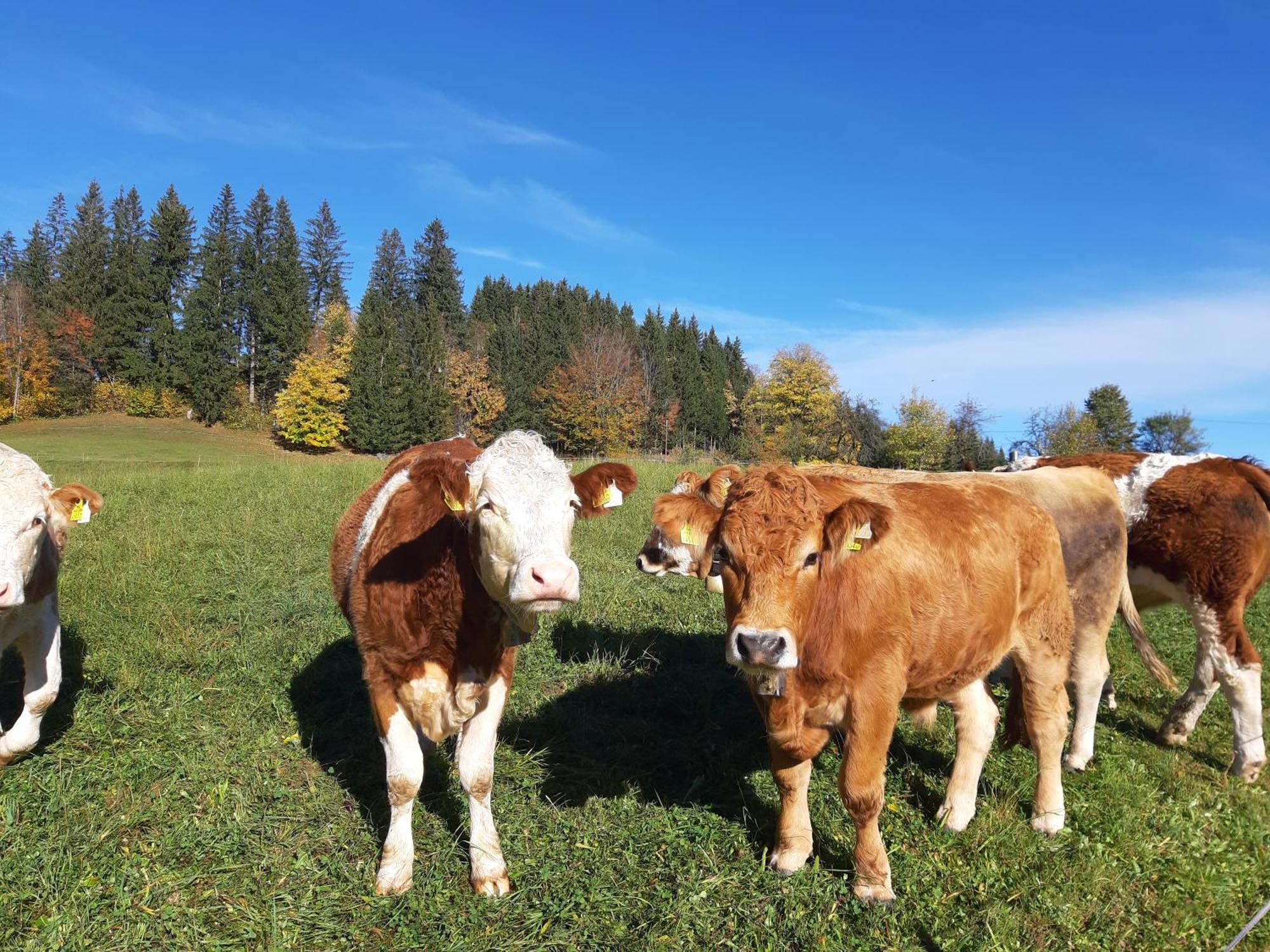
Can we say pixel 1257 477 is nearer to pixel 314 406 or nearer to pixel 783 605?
pixel 783 605

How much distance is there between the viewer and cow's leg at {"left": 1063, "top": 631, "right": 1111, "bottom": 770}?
4945mm

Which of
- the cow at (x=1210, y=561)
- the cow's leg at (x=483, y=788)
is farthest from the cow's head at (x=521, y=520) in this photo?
the cow at (x=1210, y=561)

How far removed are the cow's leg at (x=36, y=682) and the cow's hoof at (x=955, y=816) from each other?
5423 millimetres

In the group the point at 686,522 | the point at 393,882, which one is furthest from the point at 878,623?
A: the point at 393,882

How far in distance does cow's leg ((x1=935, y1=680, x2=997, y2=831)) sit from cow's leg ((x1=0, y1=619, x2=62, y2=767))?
550 cm

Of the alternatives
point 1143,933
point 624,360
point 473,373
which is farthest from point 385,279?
point 1143,933

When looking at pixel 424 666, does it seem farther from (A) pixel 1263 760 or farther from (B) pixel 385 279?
(B) pixel 385 279

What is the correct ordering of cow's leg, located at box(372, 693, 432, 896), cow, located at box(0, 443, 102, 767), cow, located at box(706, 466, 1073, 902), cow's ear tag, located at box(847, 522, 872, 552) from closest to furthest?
cow, located at box(706, 466, 1073, 902)
cow's ear tag, located at box(847, 522, 872, 552)
cow's leg, located at box(372, 693, 432, 896)
cow, located at box(0, 443, 102, 767)

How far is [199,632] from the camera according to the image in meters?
6.30

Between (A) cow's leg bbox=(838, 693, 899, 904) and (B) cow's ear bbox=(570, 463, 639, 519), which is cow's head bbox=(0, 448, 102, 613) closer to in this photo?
(B) cow's ear bbox=(570, 463, 639, 519)

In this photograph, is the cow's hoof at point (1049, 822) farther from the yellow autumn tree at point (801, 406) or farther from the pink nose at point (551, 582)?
the yellow autumn tree at point (801, 406)

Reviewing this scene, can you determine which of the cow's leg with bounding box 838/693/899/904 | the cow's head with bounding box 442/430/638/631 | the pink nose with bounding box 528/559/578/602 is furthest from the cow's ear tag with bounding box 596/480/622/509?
the cow's leg with bounding box 838/693/899/904

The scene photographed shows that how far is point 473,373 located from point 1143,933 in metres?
55.3

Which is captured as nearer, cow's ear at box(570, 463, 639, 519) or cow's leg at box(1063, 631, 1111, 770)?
cow's ear at box(570, 463, 639, 519)
